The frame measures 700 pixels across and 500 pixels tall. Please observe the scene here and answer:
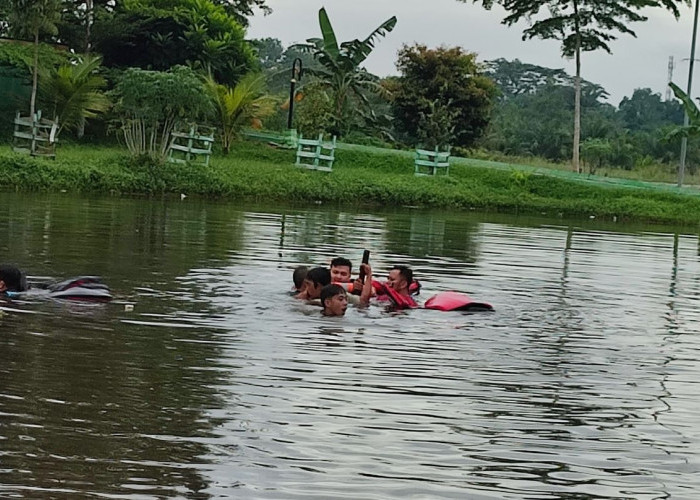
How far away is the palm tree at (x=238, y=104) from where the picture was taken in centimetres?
4022

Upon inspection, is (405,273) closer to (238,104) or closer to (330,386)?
(330,386)

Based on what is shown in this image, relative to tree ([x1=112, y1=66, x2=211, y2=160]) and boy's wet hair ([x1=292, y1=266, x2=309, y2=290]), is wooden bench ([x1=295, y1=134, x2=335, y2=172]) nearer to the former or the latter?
tree ([x1=112, y1=66, x2=211, y2=160])

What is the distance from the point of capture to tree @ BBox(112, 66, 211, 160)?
119 feet

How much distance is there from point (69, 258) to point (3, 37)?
30.2 m

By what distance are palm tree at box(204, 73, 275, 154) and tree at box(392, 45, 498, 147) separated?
7.10m

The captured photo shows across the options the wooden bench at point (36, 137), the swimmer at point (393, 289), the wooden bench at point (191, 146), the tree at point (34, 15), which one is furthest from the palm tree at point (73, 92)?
the swimmer at point (393, 289)

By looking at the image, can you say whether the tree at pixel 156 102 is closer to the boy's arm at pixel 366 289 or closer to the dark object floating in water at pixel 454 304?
the boy's arm at pixel 366 289

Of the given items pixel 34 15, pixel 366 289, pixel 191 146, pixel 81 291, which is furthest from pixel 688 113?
pixel 81 291

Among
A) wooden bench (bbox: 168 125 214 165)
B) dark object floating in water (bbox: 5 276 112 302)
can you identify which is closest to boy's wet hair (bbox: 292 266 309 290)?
dark object floating in water (bbox: 5 276 112 302)

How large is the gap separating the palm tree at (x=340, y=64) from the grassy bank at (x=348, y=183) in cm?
233

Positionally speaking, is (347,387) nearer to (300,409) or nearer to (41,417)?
(300,409)

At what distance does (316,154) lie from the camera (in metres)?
39.2

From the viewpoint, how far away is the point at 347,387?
923cm

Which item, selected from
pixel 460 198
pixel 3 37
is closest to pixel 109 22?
pixel 3 37
